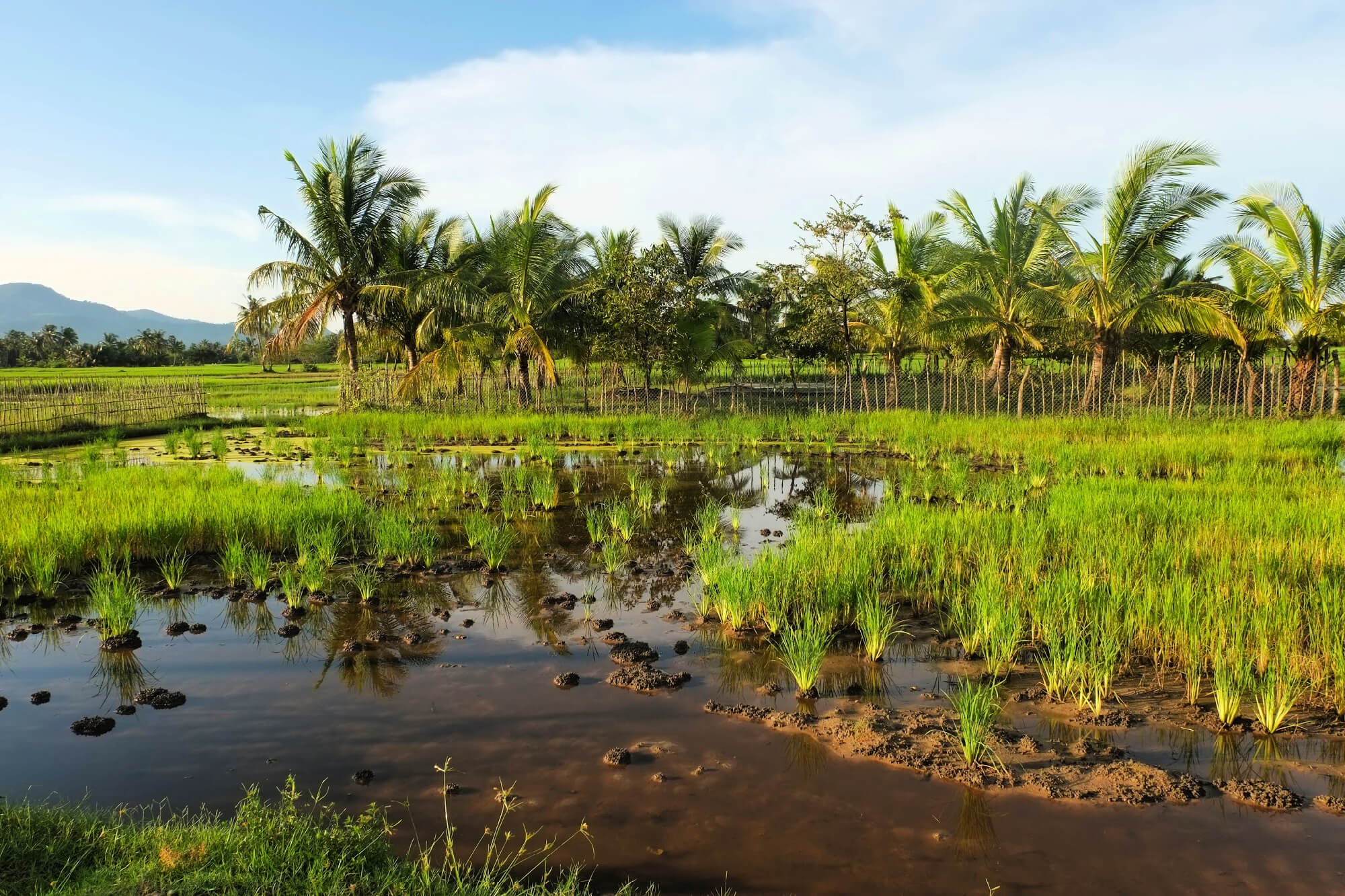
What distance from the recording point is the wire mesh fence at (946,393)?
1930cm

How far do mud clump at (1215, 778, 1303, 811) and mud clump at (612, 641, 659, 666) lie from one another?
116 inches

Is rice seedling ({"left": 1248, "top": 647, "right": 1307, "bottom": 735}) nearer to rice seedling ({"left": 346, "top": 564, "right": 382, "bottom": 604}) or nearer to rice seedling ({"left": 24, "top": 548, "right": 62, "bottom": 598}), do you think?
rice seedling ({"left": 346, "top": 564, "right": 382, "bottom": 604})

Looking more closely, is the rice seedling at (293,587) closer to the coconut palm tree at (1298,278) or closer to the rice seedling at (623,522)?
the rice seedling at (623,522)

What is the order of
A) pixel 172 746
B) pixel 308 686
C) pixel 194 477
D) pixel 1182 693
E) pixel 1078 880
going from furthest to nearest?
1. pixel 194 477
2. pixel 308 686
3. pixel 1182 693
4. pixel 172 746
5. pixel 1078 880

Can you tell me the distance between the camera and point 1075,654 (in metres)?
4.59

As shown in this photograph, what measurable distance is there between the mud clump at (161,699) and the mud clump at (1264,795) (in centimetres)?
517

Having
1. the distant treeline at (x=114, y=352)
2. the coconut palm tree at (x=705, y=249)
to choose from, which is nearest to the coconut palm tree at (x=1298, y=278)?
the coconut palm tree at (x=705, y=249)

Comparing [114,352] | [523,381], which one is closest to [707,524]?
[523,381]

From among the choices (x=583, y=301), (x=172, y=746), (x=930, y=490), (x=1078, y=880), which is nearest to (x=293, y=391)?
(x=583, y=301)

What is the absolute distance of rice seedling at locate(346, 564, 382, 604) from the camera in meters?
6.27

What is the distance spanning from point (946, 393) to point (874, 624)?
54.9 ft

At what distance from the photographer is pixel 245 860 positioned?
2.80 meters

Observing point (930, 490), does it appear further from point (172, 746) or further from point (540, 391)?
point (540, 391)

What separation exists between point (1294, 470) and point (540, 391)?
49.8ft
